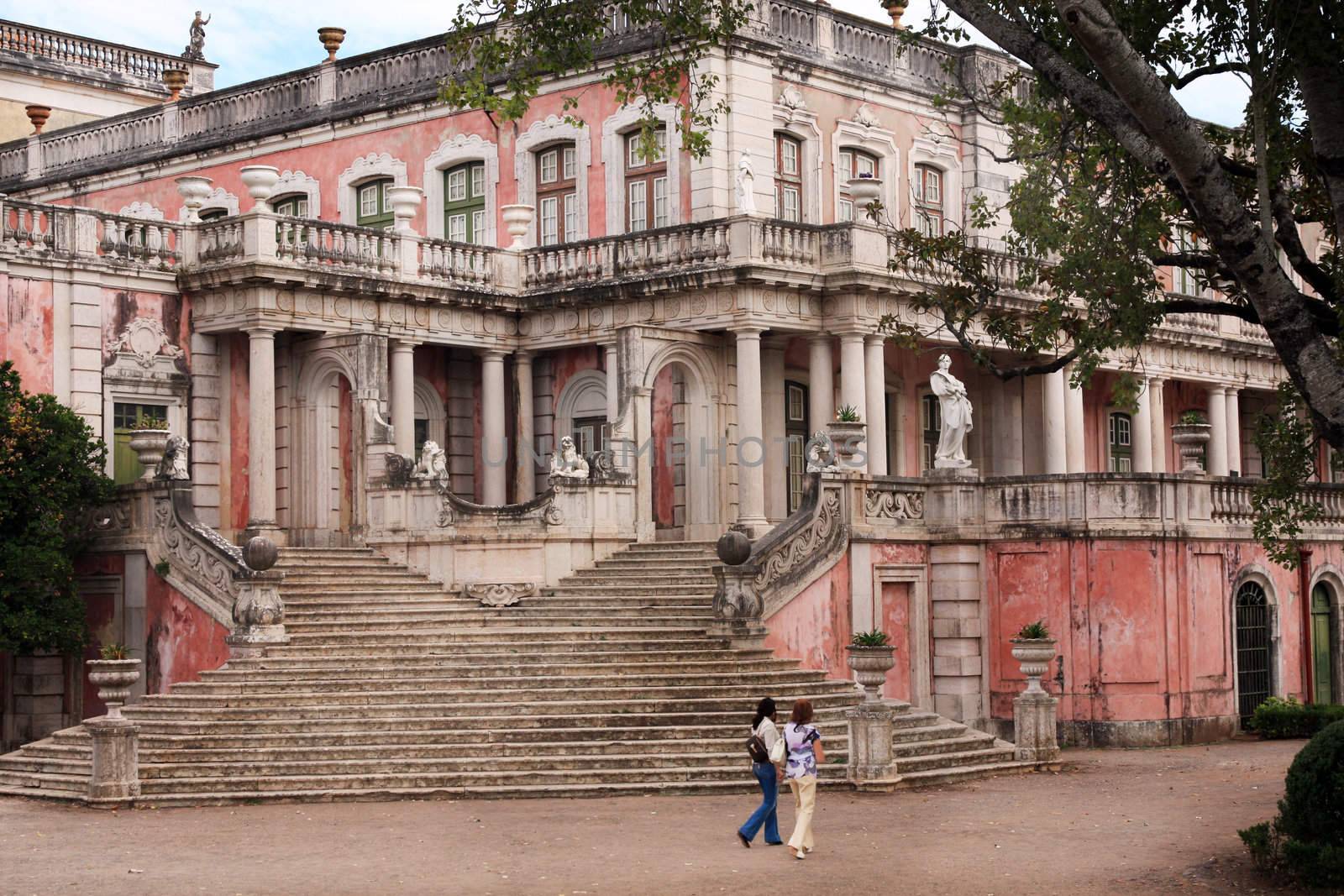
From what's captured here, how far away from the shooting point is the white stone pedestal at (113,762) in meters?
20.9

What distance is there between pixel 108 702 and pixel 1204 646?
14442 millimetres

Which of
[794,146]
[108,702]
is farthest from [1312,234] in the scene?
[108,702]

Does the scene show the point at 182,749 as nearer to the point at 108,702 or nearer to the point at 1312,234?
the point at 108,702

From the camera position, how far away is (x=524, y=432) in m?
32.8

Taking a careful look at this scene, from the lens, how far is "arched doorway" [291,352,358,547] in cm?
3028

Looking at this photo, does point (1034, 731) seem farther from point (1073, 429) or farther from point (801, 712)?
point (1073, 429)

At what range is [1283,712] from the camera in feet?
90.1

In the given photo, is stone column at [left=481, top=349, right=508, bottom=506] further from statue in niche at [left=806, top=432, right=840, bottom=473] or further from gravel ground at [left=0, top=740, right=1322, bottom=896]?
gravel ground at [left=0, top=740, right=1322, bottom=896]

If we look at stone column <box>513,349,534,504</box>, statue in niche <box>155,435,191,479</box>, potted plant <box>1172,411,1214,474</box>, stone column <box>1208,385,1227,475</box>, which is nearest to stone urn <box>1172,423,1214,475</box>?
potted plant <box>1172,411,1214,474</box>

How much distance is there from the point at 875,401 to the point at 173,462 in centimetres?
1055

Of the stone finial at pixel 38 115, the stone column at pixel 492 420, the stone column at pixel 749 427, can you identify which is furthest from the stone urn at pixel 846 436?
the stone finial at pixel 38 115

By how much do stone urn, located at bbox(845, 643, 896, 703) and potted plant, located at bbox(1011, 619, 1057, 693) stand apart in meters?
3.13

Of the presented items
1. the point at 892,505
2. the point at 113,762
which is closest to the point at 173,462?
the point at 113,762

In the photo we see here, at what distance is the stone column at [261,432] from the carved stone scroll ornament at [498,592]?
357cm
